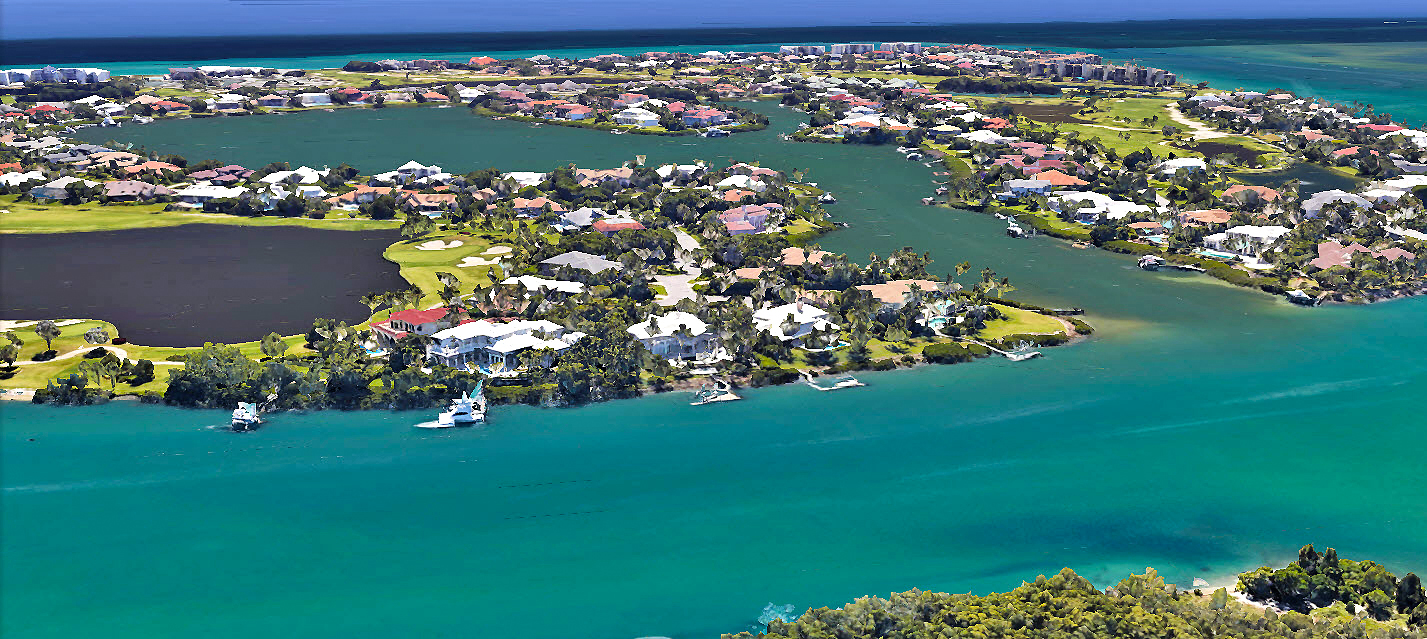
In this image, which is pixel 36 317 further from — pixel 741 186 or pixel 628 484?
pixel 741 186

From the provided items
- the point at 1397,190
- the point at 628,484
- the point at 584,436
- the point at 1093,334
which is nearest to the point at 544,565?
the point at 628,484

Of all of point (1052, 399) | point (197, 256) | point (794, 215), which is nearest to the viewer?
point (1052, 399)

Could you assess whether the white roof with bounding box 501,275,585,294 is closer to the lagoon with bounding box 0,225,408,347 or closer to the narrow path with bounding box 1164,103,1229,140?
the lagoon with bounding box 0,225,408,347

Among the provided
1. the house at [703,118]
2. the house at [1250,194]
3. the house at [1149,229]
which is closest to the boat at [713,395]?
the house at [1149,229]

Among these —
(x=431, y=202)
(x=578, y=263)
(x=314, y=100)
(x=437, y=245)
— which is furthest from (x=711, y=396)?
(x=314, y=100)

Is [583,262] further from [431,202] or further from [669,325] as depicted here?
[431,202]

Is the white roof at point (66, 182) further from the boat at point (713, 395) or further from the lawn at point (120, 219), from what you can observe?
the boat at point (713, 395)

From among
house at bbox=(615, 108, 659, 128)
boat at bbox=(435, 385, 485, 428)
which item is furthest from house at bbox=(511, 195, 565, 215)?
house at bbox=(615, 108, 659, 128)
